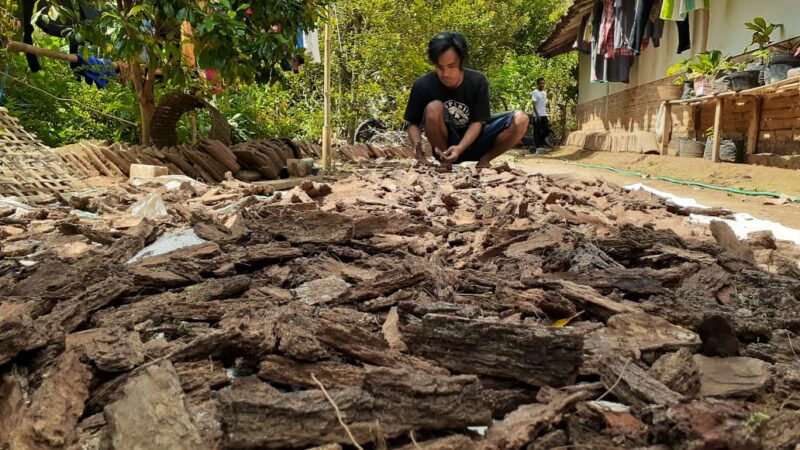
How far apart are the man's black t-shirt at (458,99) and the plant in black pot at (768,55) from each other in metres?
3.32

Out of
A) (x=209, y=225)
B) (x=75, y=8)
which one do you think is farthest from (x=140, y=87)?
(x=209, y=225)

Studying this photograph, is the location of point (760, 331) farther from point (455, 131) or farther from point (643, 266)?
point (455, 131)

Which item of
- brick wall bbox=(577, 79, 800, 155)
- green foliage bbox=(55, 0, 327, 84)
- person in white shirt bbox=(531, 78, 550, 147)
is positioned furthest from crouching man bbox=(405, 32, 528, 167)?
person in white shirt bbox=(531, 78, 550, 147)

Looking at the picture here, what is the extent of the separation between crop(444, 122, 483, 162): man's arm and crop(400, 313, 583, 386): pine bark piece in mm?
4035

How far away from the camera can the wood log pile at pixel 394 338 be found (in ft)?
3.36

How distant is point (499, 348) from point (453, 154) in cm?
412

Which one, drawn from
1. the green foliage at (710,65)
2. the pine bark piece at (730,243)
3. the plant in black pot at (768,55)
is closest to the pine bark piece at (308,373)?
the pine bark piece at (730,243)

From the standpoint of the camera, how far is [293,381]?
1.18 meters

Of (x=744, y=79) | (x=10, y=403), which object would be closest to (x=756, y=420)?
(x=10, y=403)

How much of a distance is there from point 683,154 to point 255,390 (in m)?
9.09

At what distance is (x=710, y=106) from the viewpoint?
877 cm

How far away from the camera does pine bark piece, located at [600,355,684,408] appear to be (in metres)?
1.11

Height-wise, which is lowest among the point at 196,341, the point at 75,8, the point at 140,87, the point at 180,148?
the point at 196,341

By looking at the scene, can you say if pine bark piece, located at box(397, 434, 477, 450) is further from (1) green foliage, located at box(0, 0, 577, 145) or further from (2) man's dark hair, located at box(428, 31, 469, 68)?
(2) man's dark hair, located at box(428, 31, 469, 68)
